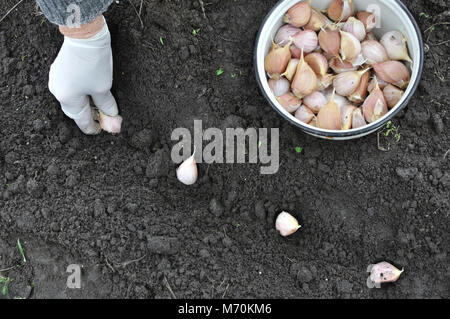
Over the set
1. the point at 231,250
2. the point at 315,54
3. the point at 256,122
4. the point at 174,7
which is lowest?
the point at 231,250

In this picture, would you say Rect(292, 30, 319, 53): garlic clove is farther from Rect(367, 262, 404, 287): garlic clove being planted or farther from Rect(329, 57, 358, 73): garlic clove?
Rect(367, 262, 404, 287): garlic clove being planted

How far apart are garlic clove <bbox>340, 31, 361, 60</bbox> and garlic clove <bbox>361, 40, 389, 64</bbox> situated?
28 millimetres

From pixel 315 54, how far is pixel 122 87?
575mm

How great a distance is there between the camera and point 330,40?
143 cm

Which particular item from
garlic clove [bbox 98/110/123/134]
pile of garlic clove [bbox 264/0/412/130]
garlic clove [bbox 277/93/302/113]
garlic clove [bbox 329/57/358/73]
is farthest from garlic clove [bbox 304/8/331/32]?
garlic clove [bbox 98/110/123/134]

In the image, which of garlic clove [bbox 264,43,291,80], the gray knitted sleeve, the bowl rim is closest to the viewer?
the gray knitted sleeve

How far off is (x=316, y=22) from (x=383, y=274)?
713 mm

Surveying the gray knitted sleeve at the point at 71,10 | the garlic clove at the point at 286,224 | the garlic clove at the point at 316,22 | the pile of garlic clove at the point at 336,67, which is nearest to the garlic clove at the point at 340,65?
the pile of garlic clove at the point at 336,67

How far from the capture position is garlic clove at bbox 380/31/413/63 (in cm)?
141

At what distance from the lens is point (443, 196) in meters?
1.40

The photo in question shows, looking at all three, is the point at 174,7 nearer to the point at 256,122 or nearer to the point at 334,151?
the point at 256,122

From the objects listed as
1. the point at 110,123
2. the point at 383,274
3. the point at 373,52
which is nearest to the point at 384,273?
the point at 383,274

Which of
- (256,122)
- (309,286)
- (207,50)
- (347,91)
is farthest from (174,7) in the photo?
(309,286)

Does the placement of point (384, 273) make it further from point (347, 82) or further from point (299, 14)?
point (299, 14)
